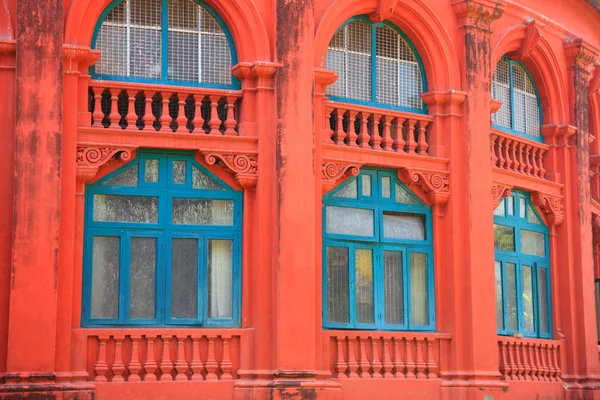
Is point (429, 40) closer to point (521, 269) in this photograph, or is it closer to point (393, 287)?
point (393, 287)

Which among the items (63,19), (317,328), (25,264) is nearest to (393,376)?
(317,328)

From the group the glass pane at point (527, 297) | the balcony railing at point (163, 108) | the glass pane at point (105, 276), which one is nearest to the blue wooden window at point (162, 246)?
the glass pane at point (105, 276)

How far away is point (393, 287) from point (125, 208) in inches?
169

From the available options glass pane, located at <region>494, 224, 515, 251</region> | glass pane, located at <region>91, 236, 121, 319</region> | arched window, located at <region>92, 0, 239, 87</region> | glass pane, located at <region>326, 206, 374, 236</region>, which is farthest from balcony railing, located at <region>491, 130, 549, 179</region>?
glass pane, located at <region>91, 236, 121, 319</region>

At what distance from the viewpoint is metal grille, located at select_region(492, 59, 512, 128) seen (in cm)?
1961

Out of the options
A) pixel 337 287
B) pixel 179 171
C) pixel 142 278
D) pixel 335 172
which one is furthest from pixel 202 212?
pixel 337 287

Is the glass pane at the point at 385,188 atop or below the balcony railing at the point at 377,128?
below

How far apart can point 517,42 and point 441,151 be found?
2.95m

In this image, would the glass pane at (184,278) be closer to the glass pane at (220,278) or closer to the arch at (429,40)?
the glass pane at (220,278)

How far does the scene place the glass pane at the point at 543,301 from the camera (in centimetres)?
1988

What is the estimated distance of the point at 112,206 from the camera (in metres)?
15.8

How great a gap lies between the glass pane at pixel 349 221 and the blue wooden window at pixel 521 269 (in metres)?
2.76

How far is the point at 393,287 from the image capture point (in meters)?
17.5

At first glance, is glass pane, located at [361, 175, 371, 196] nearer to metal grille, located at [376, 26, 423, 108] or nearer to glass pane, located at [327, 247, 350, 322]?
glass pane, located at [327, 247, 350, 322]
